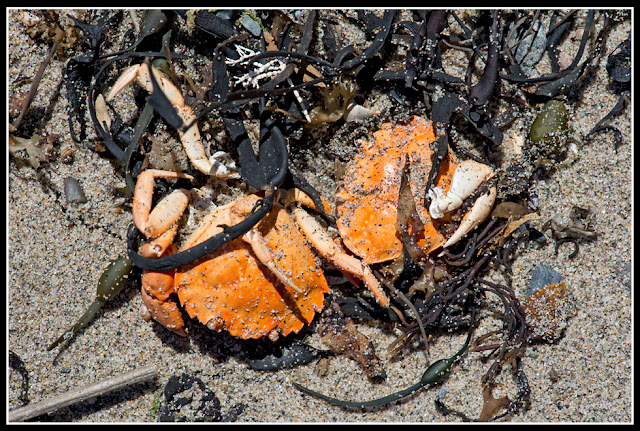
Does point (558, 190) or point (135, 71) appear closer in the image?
point (135, 71)

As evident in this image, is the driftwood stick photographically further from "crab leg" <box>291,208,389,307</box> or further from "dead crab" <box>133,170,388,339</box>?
"crab leg" <box>291,208,389,307</box>

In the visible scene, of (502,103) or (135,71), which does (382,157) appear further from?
(135,71)

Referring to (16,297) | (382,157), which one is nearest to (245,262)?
(382,157)

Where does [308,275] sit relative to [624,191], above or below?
below

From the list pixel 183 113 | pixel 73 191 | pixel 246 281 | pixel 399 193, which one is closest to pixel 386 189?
pixel 399 193

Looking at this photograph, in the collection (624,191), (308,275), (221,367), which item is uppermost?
(624,191)

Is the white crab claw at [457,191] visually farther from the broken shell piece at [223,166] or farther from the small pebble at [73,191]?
the small pebble at [73,191]
